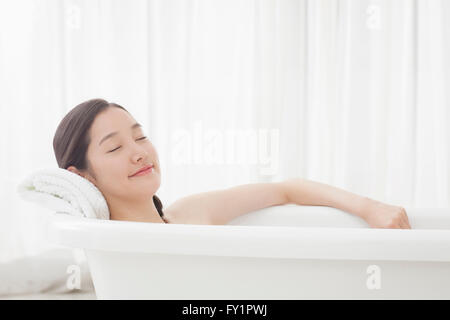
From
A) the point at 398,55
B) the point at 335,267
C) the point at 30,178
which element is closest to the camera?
the point at 335,267

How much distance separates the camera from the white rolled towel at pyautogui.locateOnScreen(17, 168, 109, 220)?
3.69ft

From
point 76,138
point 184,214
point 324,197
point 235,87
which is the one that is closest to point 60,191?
point 76,138

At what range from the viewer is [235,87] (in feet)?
7.92

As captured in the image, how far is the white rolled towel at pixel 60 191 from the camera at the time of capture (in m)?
1.12

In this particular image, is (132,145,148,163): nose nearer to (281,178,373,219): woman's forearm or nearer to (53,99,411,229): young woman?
(53,99,411,229): young woman

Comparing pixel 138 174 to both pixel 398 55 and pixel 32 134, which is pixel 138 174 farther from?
pixel 398 55

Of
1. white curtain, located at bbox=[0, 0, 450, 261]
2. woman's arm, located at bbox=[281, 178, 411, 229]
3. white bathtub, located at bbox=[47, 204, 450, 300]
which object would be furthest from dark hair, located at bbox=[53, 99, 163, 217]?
white curtain, located at bbox=[0, 0, 450, 261]

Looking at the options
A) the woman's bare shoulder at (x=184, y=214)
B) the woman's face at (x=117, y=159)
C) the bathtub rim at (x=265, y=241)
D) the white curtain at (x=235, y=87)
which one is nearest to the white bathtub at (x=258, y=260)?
the bathtub rim at (x=265, y=241)

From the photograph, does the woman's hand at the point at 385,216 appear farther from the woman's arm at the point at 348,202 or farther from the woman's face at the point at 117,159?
the woman's face at the point at 117,159

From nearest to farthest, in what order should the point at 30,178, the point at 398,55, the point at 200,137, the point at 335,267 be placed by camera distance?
the point at 335,267
the point at 30,178
the point at 398,55
the point at 200,137

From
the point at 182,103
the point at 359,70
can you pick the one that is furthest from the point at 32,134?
the point at 359,70

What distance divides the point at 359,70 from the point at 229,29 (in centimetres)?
61

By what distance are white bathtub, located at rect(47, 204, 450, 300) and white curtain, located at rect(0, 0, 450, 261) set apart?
4.18 ft

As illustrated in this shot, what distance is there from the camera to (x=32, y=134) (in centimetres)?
224
